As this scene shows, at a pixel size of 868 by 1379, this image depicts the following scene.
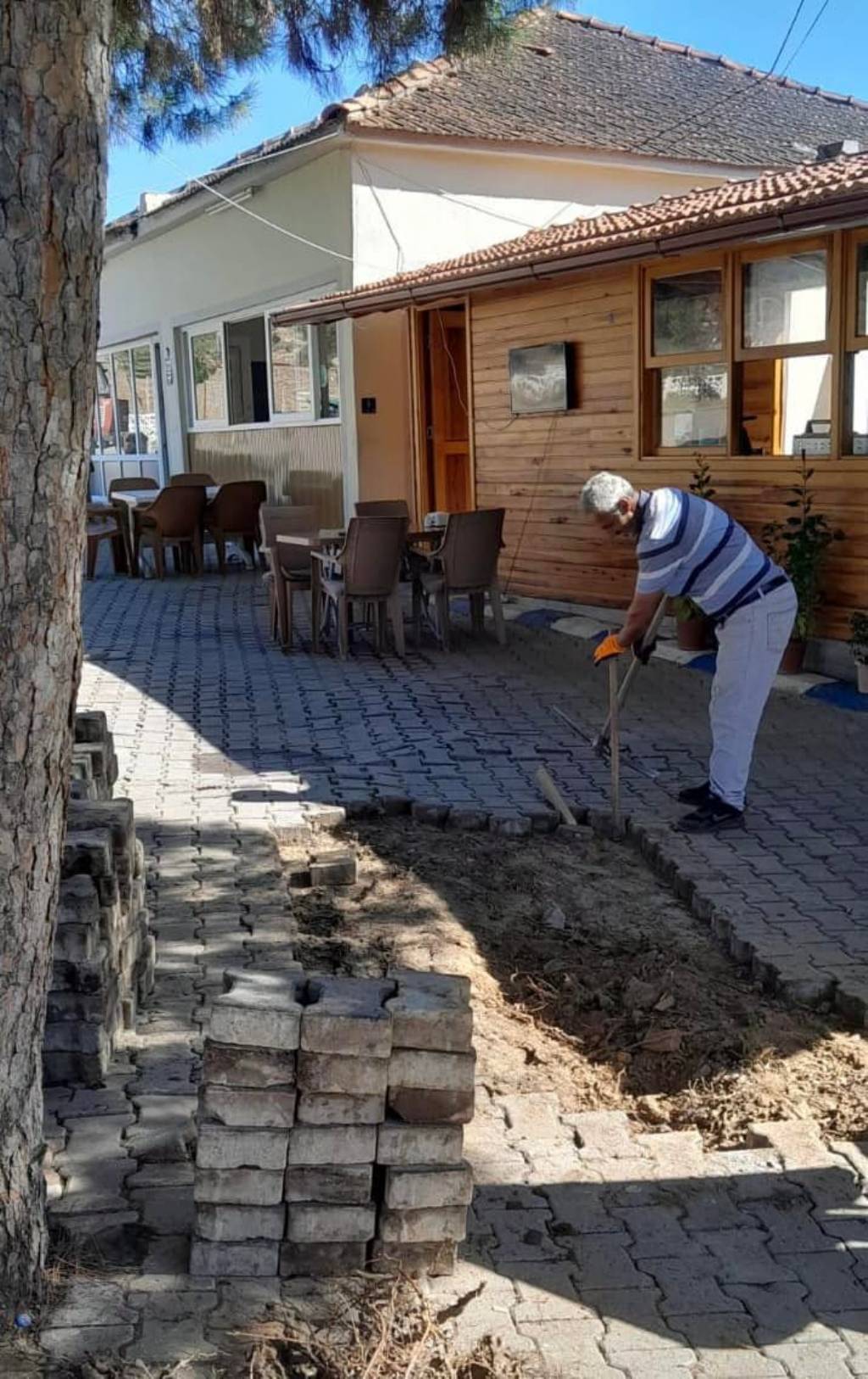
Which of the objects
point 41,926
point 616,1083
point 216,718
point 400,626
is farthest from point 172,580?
point 41,926

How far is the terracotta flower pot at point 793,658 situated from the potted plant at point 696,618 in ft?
2.45

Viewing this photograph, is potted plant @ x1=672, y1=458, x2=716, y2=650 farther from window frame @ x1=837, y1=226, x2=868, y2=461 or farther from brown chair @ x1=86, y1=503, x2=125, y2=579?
brown chair @ x1=86, y1=503, x2=125, y2=579

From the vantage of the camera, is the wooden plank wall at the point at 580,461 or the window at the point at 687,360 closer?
the wooden plank wall at the point at 580,461

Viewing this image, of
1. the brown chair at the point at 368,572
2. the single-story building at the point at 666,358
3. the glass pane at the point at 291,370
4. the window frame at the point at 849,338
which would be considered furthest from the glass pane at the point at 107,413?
the window frame at the point at 849,338

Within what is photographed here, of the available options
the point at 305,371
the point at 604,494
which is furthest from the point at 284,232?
the point at 604,494

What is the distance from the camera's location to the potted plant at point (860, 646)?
8.23 meters

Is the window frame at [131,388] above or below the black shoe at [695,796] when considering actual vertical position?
above

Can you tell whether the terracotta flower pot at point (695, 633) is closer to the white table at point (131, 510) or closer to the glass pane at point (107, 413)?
the white table at point (131, 510)

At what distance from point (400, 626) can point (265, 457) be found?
7.08m

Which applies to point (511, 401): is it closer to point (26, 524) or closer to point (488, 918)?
point (488, 918)

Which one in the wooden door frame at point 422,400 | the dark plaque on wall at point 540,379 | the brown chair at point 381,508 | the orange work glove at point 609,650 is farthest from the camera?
the wooden door frame at point 422,400

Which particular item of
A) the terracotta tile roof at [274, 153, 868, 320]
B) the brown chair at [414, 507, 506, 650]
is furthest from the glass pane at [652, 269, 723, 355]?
the brown chair at [414, 507, 506, 650]

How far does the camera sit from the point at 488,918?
5.34 m

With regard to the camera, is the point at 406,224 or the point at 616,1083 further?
the point at 406,224
